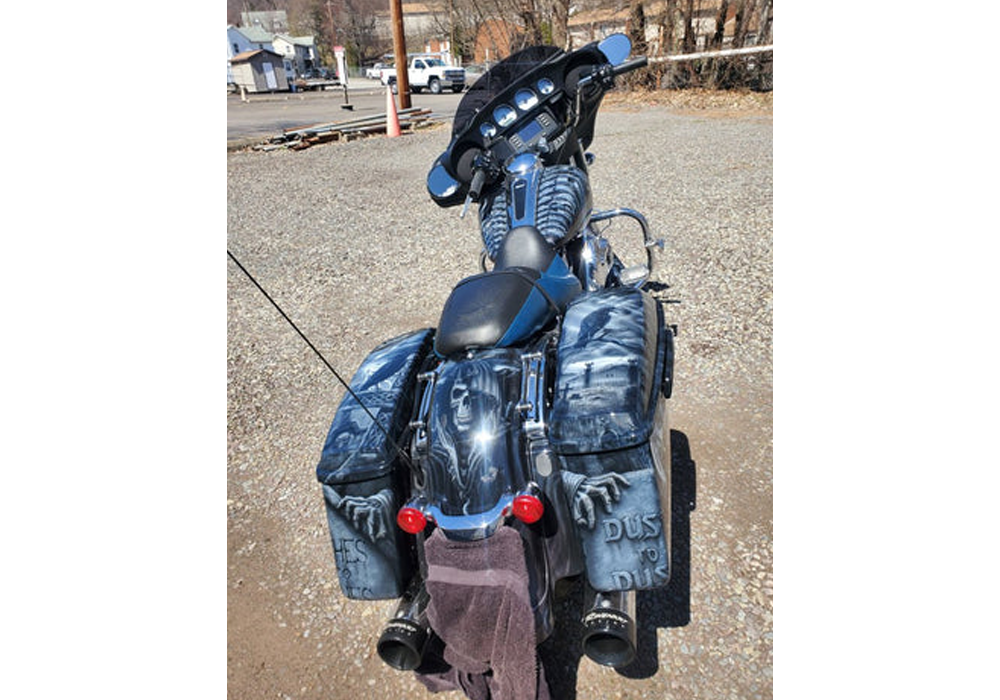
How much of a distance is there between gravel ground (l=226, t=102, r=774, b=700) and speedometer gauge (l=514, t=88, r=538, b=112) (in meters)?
1.60

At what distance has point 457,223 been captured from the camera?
24.8 ft

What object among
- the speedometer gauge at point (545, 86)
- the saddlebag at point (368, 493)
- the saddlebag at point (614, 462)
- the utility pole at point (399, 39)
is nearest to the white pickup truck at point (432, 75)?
the utility pole at point (399, 39)

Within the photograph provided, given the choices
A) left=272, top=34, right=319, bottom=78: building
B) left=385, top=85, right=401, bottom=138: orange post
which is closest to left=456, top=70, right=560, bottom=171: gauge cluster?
left=385, top=85, right=401, bottom=138: orange post

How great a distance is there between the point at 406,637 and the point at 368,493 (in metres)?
0.38

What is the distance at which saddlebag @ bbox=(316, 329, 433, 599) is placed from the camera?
160 cm

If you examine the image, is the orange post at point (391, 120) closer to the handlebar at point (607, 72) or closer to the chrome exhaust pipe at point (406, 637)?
the handlebar at point (607, 72)

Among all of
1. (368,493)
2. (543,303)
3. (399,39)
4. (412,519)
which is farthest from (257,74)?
(412,519)

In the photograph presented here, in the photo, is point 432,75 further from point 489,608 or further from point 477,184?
point 489,608

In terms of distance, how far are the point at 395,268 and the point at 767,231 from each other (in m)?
3.81

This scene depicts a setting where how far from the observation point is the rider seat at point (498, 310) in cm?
179

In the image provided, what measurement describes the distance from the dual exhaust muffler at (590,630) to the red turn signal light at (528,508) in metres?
0.30
